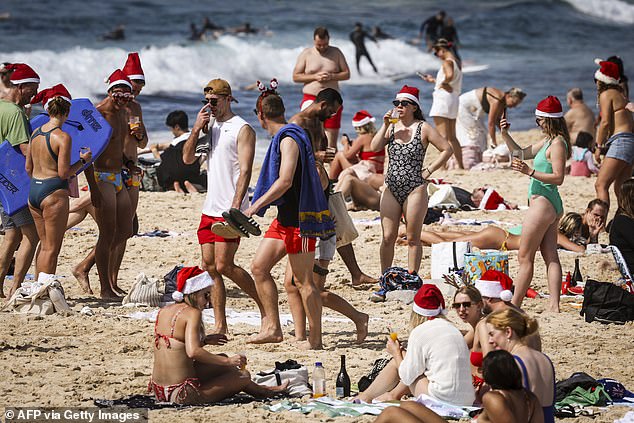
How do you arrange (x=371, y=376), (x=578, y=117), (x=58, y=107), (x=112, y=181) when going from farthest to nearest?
(x=578, y=117) < (x=112, y=181) < (x=58, y=107) < (x=371, y=376)

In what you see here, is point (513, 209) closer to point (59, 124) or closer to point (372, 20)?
point (59, 124)

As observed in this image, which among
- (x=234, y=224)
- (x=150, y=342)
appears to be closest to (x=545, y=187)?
(x=234, y=224)

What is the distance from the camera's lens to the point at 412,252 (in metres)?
9.19

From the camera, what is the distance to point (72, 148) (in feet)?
27.8

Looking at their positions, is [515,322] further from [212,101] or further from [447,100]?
[447,100]

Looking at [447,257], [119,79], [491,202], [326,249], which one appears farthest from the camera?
[491,202]

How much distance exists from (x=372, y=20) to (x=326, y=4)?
167 centimetres

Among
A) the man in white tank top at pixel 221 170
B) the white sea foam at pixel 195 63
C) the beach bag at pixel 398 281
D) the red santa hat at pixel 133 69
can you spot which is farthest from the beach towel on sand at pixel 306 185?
the white sea foam at pixel 195 63

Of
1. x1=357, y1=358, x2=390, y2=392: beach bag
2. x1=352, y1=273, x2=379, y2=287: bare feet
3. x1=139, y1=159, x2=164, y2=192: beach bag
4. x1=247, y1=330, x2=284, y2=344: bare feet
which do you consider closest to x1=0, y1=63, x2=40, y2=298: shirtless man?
x1=247, y1=330, x2=284, y2=344: bare feet

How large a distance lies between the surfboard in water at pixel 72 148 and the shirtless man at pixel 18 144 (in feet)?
0.23

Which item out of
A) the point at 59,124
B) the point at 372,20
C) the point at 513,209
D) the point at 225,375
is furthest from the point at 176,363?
the point at 372,20

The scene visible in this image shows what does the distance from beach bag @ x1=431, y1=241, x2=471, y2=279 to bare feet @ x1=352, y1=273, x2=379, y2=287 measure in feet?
1.60

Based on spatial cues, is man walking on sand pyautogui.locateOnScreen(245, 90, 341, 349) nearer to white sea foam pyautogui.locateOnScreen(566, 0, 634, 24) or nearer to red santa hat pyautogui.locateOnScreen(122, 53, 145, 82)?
red santa hat pyautogui.locateOnScreen(122, 53, 145, 82)

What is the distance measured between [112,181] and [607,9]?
34.3 meters
